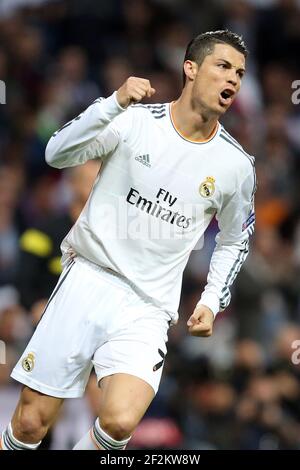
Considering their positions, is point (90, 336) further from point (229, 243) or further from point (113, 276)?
point (229, 243)

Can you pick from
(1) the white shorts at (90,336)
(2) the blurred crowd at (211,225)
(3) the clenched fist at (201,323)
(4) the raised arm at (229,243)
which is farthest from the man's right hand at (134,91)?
(2) the blurred crowd at (211,225)

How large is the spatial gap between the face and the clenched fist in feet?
3.27

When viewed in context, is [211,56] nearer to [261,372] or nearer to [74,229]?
[74,229]

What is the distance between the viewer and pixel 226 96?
5.51 meters

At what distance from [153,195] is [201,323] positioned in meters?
0.69

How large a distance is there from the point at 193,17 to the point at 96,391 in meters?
5.37

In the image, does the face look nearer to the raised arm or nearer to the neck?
the neck

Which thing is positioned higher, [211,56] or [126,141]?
[211,56]

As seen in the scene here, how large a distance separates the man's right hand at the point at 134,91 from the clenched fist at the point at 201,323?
3.46ft

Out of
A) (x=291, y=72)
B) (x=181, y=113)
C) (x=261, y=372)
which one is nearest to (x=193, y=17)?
(x=291, y=72)

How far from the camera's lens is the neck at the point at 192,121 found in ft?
18.4

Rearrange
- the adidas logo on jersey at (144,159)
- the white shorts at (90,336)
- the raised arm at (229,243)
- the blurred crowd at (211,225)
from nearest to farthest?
the white shorts at (90,336) → the adidas logo on jersey at (144,159) → the raised arm at (229,243) → the blurred crowd at (211,225)

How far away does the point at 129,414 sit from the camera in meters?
5.20

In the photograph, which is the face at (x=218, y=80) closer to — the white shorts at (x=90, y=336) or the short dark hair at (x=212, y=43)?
the short dark hair at (x=212, y=43)
